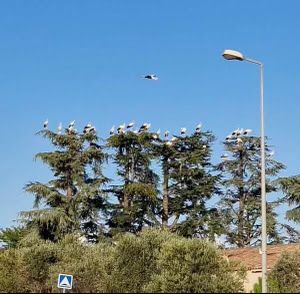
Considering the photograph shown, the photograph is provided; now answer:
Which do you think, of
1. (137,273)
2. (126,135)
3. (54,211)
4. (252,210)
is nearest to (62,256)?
(137,273)

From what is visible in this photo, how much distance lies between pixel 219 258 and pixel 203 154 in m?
22.5

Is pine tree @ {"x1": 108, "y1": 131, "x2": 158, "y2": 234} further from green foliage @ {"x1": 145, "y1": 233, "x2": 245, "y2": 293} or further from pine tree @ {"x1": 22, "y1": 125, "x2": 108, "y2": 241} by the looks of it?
green foliage @ {"x1": 145, "y1": 233, "x2": 245, "y2": 293}

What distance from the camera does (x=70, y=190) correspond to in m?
47.7

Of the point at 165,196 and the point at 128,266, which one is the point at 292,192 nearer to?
the point at 165,196

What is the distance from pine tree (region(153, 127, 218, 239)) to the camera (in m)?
49.7

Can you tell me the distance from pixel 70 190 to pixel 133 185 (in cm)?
446

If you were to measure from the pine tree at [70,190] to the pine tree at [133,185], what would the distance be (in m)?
1.45

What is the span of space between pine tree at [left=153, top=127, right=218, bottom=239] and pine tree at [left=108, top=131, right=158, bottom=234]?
136 centimetres

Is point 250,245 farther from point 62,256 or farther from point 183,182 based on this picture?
point 62,256

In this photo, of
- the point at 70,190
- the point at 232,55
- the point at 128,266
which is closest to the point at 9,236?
the point at 70,190

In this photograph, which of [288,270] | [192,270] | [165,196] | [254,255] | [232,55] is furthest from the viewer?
[165,196]

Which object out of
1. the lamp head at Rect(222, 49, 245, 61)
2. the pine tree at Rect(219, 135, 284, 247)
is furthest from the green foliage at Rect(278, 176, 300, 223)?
the lamp head at Rect(222, 49, 245, 61)

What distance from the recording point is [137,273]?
3123 cm

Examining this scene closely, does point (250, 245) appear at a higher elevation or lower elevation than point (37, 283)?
higher
